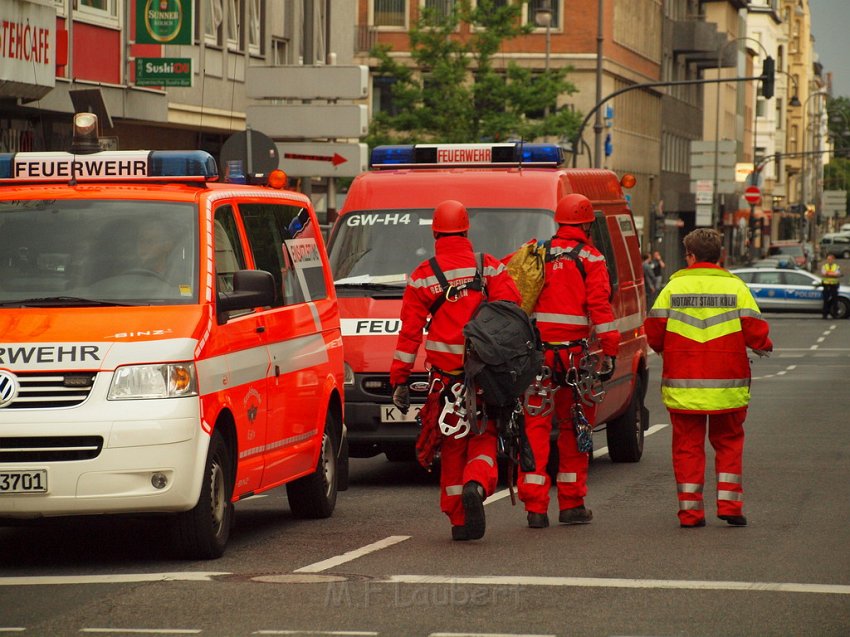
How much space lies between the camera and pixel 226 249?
1040cm

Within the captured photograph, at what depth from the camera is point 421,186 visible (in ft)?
48.9

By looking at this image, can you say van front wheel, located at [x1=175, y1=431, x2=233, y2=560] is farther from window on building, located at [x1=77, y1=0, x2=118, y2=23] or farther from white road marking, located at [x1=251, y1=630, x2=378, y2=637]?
window on building, located at [x1=77, y1=0, x2=118, y2=23]

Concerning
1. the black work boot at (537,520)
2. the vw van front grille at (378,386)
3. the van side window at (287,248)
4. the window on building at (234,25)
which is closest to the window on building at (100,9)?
the window on building at (234,25)

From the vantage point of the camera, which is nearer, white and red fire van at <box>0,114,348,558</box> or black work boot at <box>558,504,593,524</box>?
white and red fire van at <box>0,114,348,558</box>

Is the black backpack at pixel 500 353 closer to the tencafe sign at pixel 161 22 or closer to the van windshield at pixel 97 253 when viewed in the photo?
the van windshield at pixel 97 253

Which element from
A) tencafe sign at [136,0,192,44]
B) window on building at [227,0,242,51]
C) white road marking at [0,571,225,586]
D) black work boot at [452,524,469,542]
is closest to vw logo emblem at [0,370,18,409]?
white road marking at [0,571,225,586]

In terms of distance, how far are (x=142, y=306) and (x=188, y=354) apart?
498mm

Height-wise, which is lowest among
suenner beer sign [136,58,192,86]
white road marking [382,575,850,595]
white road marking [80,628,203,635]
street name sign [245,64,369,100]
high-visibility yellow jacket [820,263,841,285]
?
high-visibility yellow jacket [820,263,841,285]

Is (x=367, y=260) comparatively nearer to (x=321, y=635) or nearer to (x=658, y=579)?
(x=658, y=579)

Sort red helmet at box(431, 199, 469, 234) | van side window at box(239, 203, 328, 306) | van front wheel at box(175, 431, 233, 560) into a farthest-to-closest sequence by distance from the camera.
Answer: van side window at box(239, 203, 328, 306), red helmet at box(431, 199, 469, 234), van front wheel at box(175, 431, 233, 560)

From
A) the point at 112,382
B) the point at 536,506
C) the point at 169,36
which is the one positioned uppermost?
the point at 169,36

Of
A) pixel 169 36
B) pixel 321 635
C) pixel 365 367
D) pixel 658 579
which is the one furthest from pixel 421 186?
pixel 169 36

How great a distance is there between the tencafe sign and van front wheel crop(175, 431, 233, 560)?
17795mm

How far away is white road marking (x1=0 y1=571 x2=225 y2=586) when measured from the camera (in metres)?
8.88
